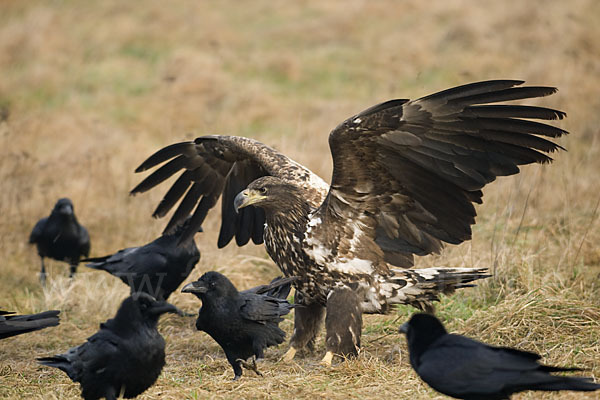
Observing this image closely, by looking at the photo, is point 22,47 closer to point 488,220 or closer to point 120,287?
point 120,287

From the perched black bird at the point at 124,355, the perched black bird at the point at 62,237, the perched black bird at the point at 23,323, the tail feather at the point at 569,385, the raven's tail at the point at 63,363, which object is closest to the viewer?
the tail feather at the point at 569,385

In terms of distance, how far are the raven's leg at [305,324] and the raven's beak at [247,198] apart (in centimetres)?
77

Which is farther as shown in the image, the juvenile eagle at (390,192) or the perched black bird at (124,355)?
the juvenile eagle at (390,192)

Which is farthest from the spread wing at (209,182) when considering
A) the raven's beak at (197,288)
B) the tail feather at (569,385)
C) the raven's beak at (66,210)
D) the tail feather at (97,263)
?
the tail feather at (569,385)

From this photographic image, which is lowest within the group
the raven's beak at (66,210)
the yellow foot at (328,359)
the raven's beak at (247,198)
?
the yellow foot at (328,359)

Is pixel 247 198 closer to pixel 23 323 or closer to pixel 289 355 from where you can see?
pixel 289 355

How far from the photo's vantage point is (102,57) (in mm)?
14914

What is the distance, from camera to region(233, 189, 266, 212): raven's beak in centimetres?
486

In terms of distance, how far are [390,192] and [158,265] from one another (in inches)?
86.6

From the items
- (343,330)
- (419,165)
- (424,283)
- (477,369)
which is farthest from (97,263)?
(477,369)

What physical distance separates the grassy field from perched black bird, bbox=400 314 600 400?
0.75 metres

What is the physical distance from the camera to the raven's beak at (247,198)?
4.86 meters

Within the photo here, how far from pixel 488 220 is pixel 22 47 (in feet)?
36.2

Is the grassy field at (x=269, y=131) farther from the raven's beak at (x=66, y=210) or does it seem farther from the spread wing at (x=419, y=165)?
the spread wing at (x=419, y=165)
